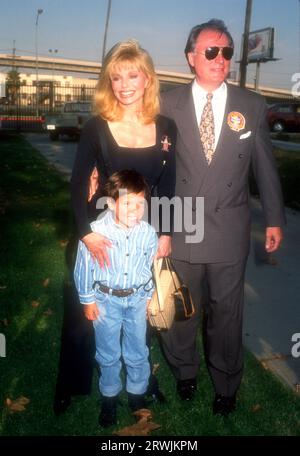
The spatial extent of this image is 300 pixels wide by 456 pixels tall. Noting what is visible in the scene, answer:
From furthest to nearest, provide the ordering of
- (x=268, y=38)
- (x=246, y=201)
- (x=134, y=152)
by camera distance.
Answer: (x=268, y=38), (x=246, y=201), (x=134, y=152)

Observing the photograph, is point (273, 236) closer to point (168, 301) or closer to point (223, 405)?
point (168, 301)

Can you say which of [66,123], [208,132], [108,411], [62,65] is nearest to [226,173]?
[208,132]

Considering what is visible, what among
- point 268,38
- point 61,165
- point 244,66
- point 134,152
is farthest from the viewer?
point 268,38

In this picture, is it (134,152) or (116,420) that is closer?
(134,152)

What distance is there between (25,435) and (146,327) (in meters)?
0.97

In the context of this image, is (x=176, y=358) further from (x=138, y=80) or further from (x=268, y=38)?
(x=268, y=38)

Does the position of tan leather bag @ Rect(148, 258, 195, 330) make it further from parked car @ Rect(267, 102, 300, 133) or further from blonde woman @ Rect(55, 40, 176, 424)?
parked car @ Rect(267, 102, 300, 133)

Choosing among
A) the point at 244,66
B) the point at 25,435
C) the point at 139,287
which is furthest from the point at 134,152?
the point at 244,66

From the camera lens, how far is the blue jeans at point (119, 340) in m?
2.80

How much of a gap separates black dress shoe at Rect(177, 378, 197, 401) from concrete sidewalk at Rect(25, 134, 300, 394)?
69 centimetres

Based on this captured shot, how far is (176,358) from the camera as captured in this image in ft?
11.1

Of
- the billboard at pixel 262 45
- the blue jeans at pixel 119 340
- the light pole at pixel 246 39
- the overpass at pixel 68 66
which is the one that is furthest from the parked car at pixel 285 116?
the overpass at pixel 68 66

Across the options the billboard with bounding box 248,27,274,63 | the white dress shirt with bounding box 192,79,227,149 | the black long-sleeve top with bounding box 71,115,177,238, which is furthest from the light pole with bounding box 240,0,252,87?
the billboard with bounding box 248,27,274,63
